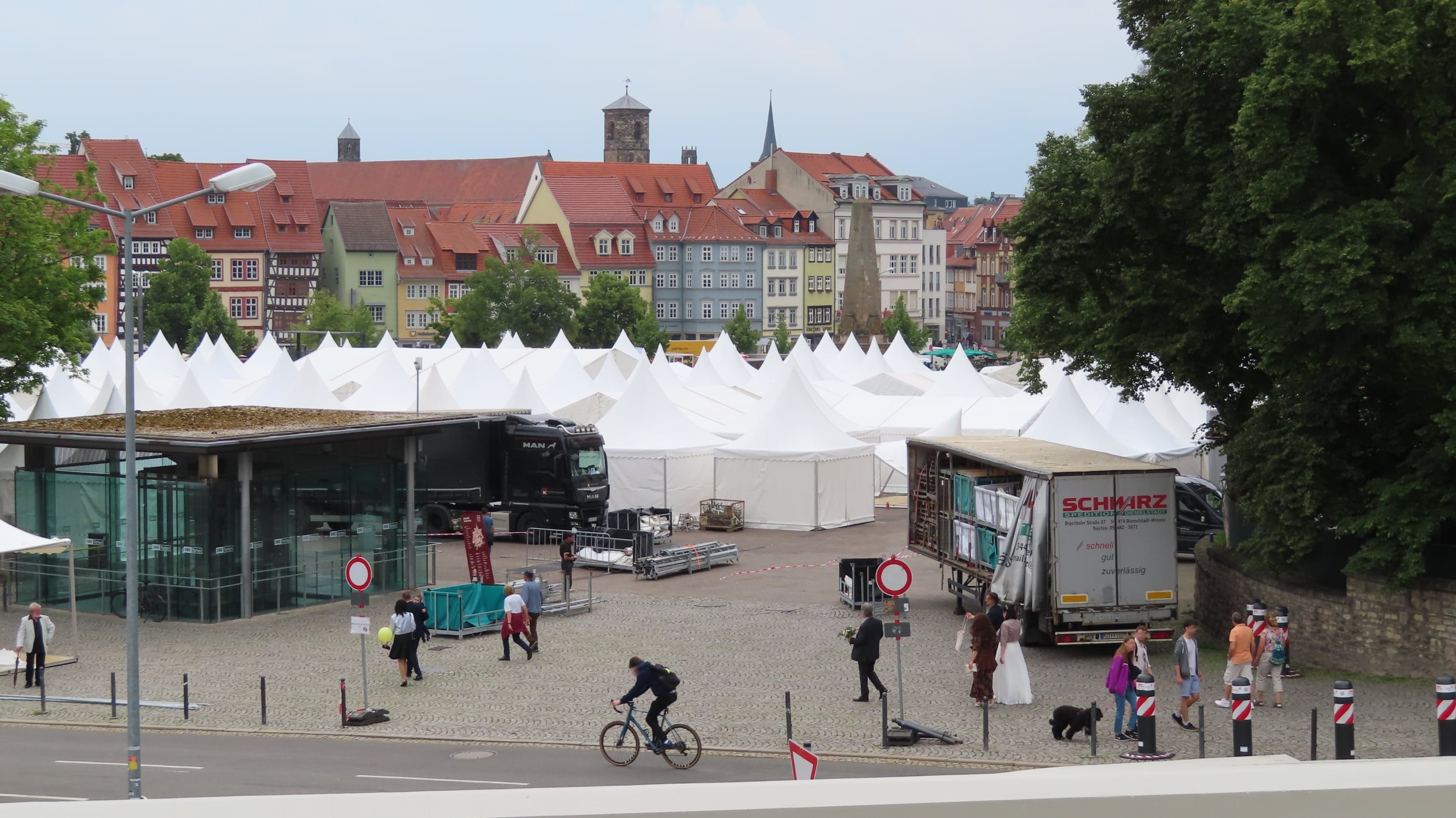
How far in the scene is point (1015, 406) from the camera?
49344 millimetres

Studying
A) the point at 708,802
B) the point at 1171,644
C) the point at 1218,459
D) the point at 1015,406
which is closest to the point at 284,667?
the point at 1171,644

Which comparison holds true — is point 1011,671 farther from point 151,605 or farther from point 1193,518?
point 1193,518

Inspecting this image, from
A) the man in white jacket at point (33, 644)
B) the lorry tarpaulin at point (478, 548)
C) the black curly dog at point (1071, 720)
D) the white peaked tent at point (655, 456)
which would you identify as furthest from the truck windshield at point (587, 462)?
the black curly dog at point (1071, 720)

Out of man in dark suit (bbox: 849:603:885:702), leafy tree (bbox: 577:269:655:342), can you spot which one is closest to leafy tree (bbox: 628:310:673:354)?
leafy tree (bbox: 577:269:655:342)

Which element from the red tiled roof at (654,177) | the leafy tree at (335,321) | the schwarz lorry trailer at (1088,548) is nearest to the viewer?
the schwarz lorry trailer at (1088,548)

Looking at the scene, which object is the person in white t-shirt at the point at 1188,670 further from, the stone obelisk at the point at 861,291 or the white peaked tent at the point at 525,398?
the stone obelisk at the point at 861,291

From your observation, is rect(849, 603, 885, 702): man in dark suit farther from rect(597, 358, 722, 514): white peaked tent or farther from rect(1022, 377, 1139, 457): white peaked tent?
rect(1022, 377, 1139, 457): white peaked tent

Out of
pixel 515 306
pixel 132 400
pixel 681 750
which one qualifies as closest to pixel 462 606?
pixel 681 750

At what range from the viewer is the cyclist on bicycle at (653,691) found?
57.9 feet

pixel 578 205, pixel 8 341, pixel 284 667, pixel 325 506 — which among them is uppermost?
pixel 578 205

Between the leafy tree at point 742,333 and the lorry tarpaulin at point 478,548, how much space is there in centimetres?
8803

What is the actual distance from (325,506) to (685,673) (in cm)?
927

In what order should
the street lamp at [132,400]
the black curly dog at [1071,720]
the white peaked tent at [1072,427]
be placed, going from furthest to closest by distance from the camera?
the white peaked tent at [1072,427] → the black curly dog at [1071,720] → the street lamp at [132,400]

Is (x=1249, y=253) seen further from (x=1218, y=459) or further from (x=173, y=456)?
(x=1218, y=459)
